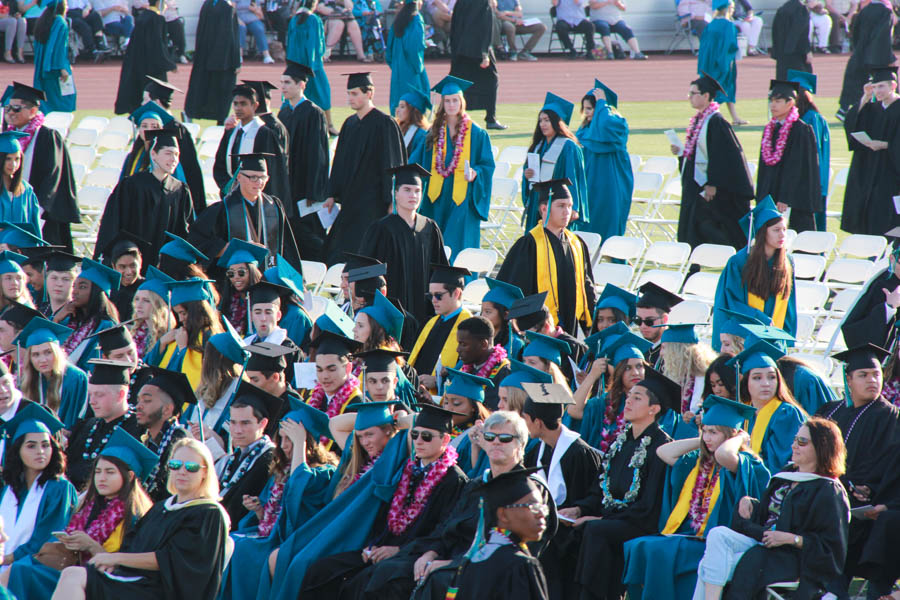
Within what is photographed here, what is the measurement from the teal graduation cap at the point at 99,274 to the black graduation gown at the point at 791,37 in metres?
12.5

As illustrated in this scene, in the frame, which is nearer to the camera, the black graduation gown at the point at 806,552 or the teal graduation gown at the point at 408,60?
the black graduation gown at the point at 806,552

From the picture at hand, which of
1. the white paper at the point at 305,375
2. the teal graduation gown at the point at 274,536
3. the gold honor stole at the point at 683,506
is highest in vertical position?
the white paper at the point at 305,375

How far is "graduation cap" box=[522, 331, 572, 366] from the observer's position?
279 inches

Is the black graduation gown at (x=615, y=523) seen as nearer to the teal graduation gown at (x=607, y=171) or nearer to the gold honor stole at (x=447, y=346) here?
the gold honor stole at (x=447, y=346)

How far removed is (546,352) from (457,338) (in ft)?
2.50

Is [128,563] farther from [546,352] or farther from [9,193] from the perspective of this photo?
[9,193]

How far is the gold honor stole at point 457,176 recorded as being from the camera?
35.9ft

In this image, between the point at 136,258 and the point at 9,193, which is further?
the point at 9,193

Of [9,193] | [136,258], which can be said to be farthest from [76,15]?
[136,258]

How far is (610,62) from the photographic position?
24297mm

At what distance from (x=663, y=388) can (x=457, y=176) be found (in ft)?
16.1

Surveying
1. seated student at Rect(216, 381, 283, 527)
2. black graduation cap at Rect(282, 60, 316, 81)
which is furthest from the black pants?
seated student at Rect(216, 381, 283, 527)

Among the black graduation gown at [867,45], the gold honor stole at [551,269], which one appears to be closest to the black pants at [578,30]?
the black graduation gown at [867,45]

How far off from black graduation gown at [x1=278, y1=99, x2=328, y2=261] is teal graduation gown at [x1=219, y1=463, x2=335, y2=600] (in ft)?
17.7
